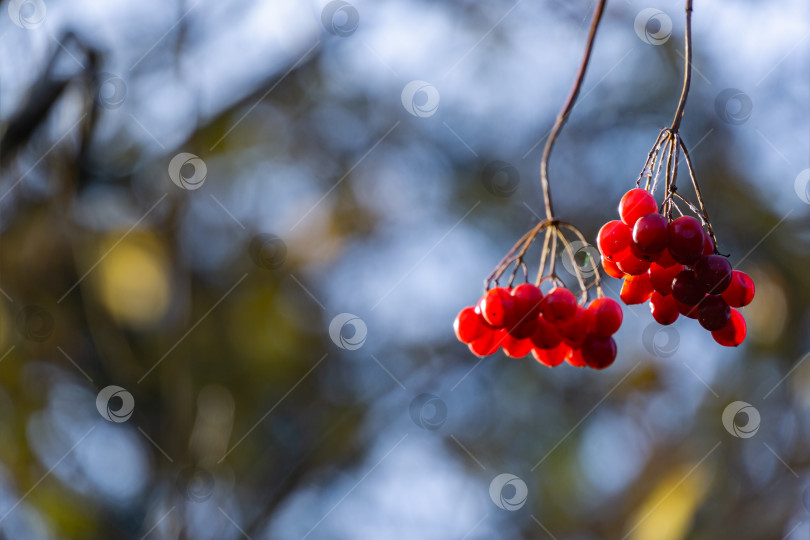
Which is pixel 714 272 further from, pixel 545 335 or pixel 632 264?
pixel 545 335

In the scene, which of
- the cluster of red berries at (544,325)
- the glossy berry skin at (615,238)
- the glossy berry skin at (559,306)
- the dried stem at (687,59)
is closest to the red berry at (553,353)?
the cluster of red berries at (544,325)

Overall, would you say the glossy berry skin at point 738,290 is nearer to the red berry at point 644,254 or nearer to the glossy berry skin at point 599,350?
the red berry at point 644,254

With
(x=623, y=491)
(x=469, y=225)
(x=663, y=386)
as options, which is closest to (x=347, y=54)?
(x=469, y=225)

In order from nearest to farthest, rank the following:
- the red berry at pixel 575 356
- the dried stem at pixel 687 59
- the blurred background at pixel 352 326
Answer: the dried stem at pixel 687 59, the red berry at pixel 575 356, the blurred background at pixel 352 326

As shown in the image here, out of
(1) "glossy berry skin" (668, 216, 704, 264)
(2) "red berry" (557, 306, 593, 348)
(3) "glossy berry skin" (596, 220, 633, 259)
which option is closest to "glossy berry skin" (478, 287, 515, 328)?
(2) "red berry" (557, 306, 593, 348)

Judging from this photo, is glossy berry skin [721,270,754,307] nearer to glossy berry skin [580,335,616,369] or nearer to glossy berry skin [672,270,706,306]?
glossy berry skin [672,270,706,306]

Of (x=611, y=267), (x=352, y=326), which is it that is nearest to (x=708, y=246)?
(x=611, y=267)
